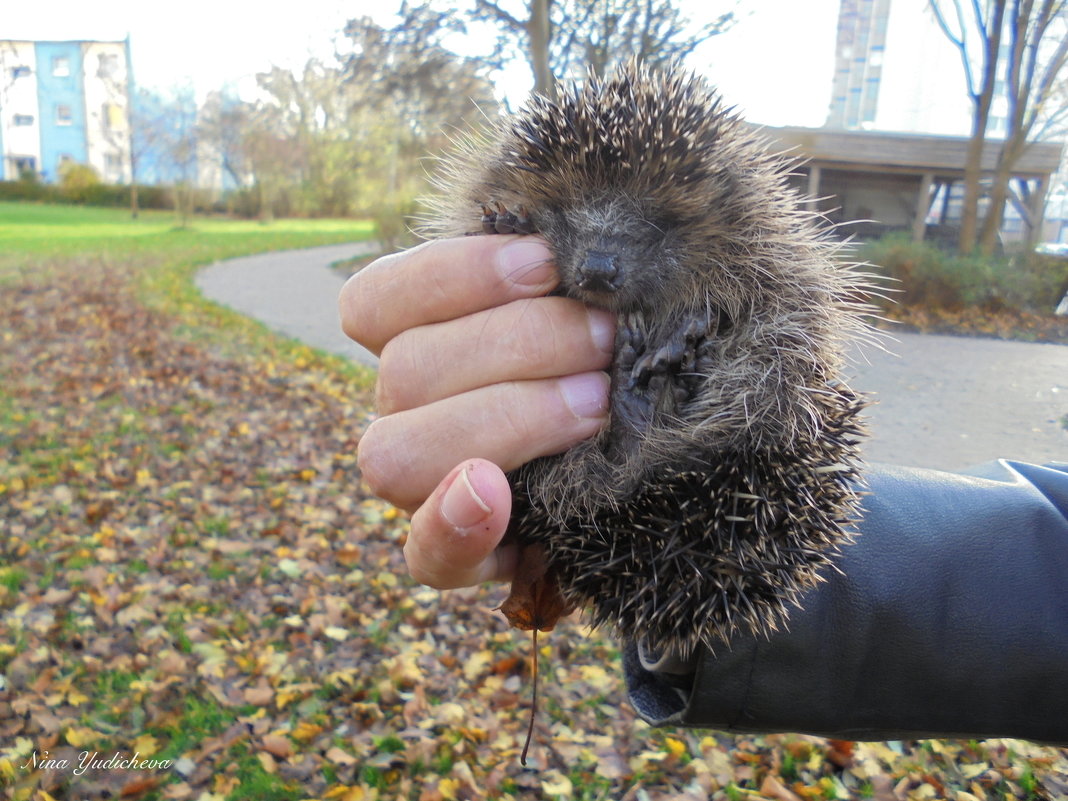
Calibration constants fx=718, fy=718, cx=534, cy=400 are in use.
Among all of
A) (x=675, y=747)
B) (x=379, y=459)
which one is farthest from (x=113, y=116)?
(x=379, y=459)

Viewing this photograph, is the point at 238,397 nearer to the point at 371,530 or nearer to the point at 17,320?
the point at 371,530

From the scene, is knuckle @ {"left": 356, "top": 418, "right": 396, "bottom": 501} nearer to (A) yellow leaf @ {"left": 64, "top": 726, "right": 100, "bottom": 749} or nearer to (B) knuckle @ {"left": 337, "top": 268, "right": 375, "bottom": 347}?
(B) knuckle @ {"left": 337, "top": 268, "right": 375, "bottom": 347}

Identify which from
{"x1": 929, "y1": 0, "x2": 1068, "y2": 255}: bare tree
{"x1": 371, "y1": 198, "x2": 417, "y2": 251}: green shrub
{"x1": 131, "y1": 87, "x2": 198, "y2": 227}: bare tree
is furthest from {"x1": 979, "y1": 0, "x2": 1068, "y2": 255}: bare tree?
{"x1": 131, "y1": 87, "x2": 198, "y2": 227}: bare tree

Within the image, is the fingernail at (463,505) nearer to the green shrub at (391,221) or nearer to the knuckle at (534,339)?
the knuckle at (534,339)

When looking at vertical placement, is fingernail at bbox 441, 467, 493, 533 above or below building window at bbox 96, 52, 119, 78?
below

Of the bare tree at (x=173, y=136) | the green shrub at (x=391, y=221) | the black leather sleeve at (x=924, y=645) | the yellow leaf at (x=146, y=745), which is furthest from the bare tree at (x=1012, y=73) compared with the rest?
the bare tree at (x=173, y=136)

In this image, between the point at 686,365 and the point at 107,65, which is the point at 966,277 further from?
the point at 107,65
